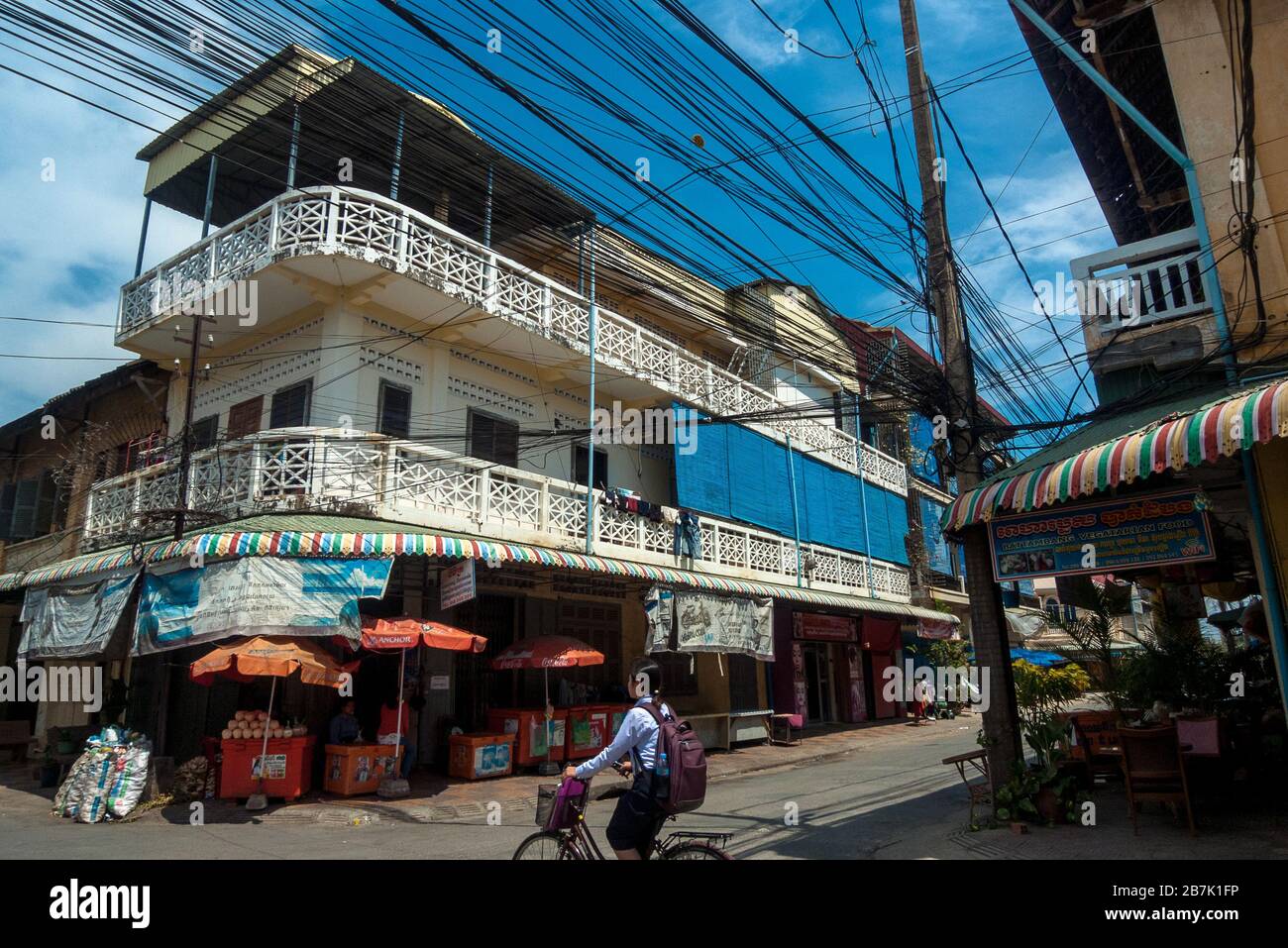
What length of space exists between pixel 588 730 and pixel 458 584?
4.56 metres

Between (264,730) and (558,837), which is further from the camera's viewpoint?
(264,730)

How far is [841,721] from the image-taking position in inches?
901

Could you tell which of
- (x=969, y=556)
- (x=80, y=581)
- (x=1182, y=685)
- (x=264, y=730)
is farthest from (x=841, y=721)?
(x=80, y=581)

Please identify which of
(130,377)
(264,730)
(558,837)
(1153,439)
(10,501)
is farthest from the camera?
(10,501)

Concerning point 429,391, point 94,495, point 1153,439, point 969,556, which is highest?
point 429,391

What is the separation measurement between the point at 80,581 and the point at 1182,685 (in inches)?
588

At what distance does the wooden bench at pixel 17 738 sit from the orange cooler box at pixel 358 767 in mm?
9678

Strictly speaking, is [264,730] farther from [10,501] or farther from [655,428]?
[10,501]

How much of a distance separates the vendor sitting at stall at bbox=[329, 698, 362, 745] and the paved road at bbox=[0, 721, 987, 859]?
1.58 meters

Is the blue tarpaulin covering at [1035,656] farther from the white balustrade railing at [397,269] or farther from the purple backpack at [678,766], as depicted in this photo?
the purple backpack at [678,766]
